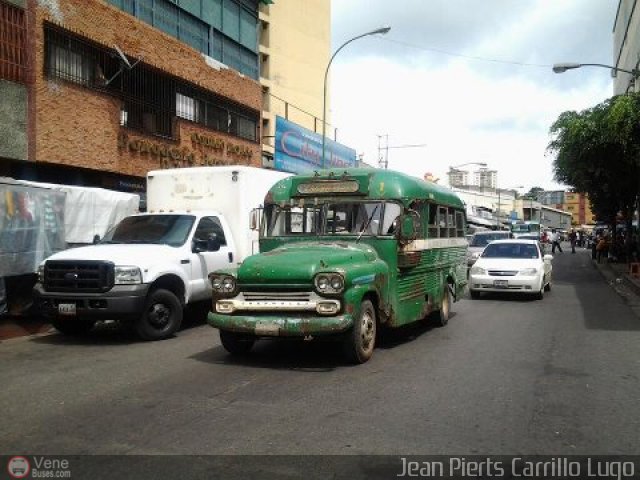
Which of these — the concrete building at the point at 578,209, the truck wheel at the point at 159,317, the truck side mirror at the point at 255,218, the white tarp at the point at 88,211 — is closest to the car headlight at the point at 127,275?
the truck wheel at the point at 159,317

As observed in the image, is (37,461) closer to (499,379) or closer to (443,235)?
(499,379)

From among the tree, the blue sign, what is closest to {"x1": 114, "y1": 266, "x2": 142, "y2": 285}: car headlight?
the tree

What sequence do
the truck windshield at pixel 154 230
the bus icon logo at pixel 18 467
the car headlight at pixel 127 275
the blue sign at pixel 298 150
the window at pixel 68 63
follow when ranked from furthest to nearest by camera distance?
1. the blue sign at pixel 298 150
2. the window at pixel 68 63
3. the truck windshield at pixel 154 230
4. the car headlight at pixel 127 275
5. the bus icon logo at pixel 18 467

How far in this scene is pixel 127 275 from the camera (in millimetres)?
8805

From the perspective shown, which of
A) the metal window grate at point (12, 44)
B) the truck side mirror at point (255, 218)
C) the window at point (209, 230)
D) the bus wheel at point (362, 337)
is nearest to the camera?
the bus wheel at point (362, 337)

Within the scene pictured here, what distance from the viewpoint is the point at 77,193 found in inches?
469

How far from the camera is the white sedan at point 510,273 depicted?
15.2 m

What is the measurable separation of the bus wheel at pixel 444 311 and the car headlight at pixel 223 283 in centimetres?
456

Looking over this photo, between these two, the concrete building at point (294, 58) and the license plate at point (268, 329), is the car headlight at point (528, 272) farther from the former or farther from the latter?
the concrete building at point (294, 58)

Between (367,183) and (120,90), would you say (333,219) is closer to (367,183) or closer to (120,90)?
(367,183)

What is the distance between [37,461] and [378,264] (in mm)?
4696

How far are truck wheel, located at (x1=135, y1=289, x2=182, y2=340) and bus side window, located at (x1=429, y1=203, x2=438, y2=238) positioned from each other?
4239mm

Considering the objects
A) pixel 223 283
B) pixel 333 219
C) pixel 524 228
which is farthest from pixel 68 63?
pixel 524 228

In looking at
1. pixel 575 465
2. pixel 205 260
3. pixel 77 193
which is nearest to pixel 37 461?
pixel 575 465
